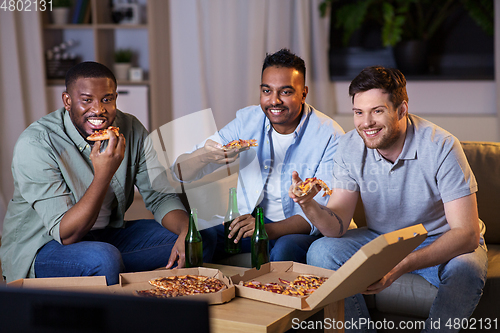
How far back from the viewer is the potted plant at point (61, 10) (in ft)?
12.3

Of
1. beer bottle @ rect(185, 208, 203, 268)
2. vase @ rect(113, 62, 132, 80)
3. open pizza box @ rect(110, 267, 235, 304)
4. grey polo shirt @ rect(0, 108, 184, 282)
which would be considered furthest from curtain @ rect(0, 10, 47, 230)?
open pizza box @ rect(110, 267, 235, 304)

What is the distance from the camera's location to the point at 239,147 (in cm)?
191

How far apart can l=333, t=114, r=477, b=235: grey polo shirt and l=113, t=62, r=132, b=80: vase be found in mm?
2575

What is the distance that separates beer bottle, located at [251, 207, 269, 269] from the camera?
5.30 feet

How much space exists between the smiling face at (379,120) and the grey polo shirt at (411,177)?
49 mm

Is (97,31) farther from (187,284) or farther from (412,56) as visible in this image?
(187,284)

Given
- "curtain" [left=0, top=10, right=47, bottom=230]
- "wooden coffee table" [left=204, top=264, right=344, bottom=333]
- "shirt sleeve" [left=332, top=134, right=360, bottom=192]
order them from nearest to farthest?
"wooden coffee table" [left=204, top=264, right=344, bottom=333], "shirt sleeve" [left=332, top=134, right=360, bottom=192], "curtain" [left=0, top=10, right=47, bottom=230]

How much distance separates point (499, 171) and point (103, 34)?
3.14 meters

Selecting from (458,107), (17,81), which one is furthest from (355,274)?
(17,81)

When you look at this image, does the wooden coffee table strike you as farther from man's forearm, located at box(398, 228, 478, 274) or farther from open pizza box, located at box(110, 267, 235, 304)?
man's forearm, located at box(398, 228, 478, 274)

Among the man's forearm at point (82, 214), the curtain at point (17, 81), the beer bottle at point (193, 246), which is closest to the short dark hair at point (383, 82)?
the beer bottle at point (193, 246)

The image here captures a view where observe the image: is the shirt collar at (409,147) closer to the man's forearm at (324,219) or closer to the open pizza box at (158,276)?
the man's forearm at (324,219)

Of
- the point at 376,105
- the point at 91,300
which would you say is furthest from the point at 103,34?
the point at 91,300

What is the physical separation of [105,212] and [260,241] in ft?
2.18
